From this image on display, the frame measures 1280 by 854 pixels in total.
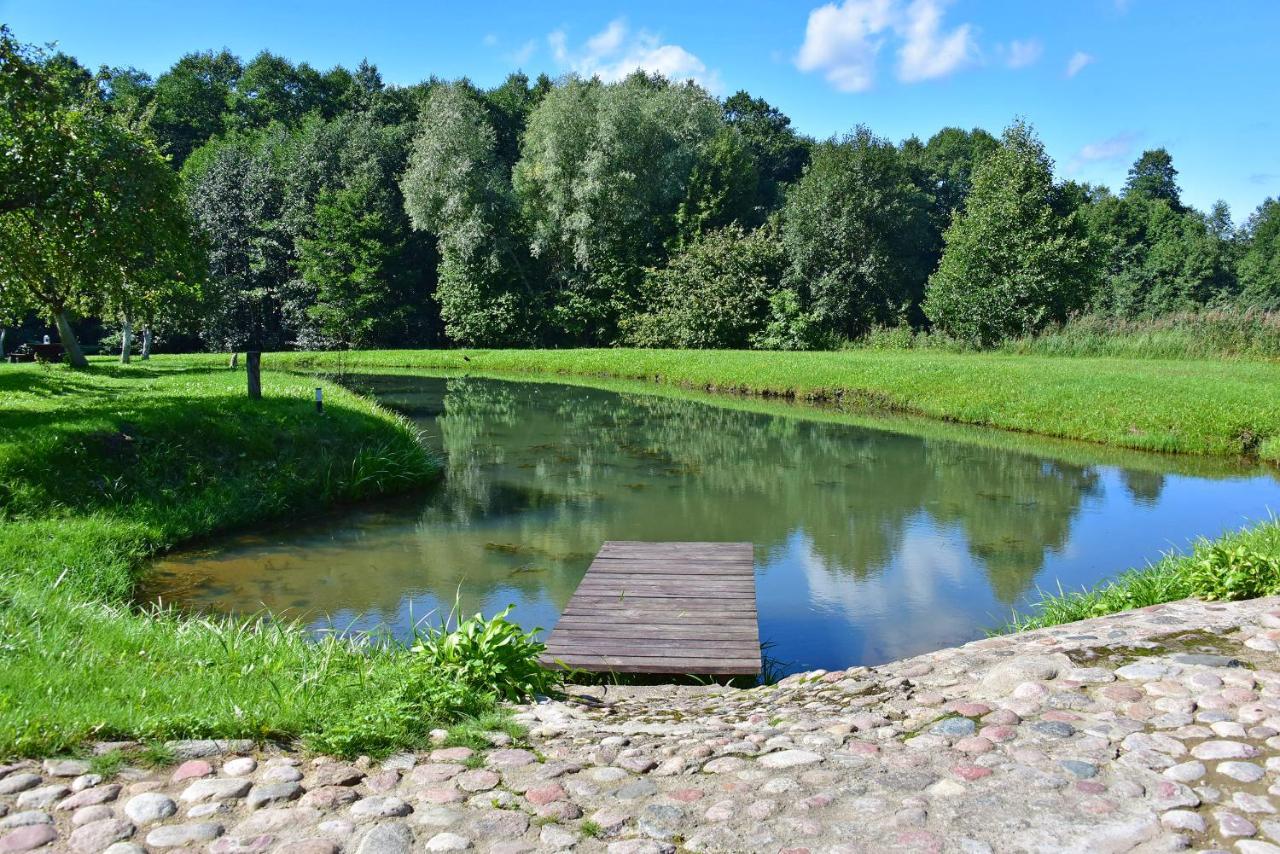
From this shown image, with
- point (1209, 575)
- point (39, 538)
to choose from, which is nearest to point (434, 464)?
point (39, 538)

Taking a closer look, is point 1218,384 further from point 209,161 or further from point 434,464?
Answer: point 209,161

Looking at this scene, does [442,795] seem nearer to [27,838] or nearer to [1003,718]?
[27,838]

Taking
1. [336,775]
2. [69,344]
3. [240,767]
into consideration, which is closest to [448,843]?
[336,775]

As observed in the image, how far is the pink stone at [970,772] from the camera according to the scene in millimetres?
3670

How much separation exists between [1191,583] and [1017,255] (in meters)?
28.3

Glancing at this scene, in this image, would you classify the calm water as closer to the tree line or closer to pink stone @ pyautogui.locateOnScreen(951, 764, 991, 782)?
pink stone @ pyautogui.locateOnScreen(951, 764, 991, 782)

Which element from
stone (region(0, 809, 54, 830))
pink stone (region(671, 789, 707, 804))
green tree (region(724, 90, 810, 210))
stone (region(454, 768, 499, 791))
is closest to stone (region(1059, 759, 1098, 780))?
pink stone (region(671, 789, 707, 804))

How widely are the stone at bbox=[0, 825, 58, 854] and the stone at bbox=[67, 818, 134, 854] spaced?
3.0 inches

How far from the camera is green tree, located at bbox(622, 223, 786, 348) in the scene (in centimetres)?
4119

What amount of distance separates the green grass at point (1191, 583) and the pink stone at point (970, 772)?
153 inches

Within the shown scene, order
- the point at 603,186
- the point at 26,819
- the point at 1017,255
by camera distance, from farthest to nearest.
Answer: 1. the point at 603,186
2. the point at 1017,255
3. the point at 26,819

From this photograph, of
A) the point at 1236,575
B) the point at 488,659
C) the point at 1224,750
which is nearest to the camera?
the point at 1224,750

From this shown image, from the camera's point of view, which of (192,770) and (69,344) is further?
(69,344)

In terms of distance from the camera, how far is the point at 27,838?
3.16 meters
